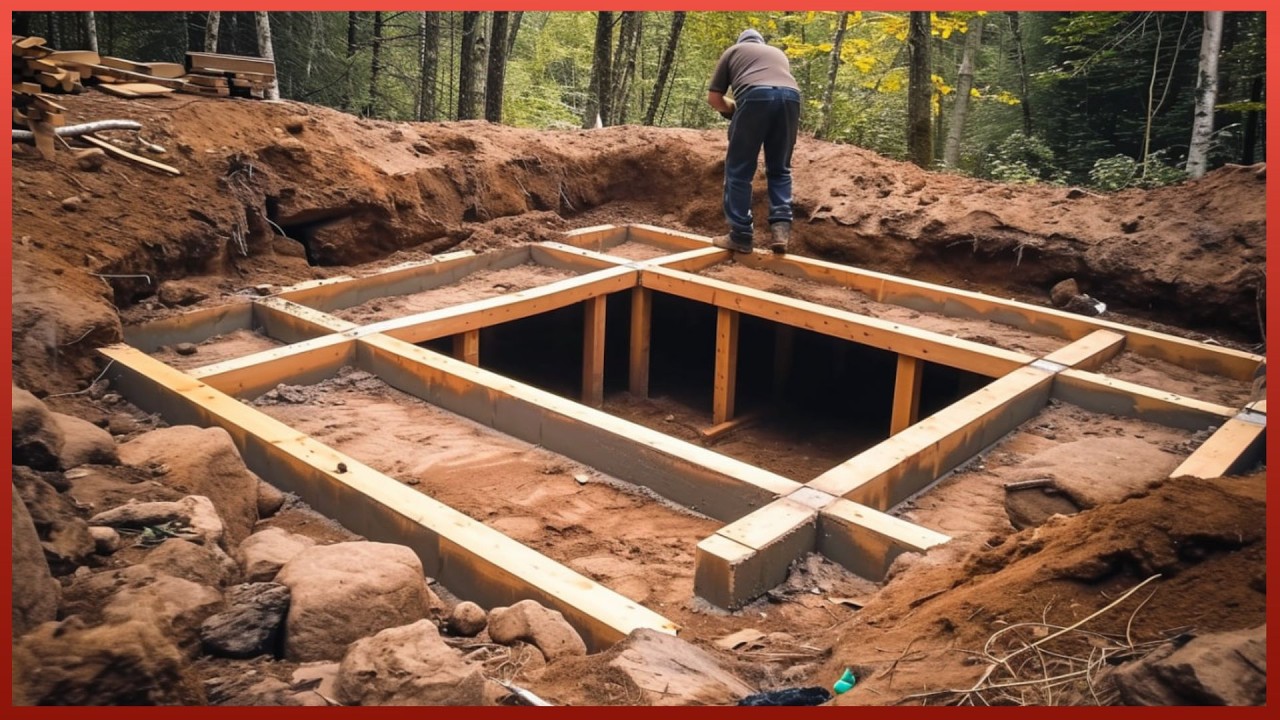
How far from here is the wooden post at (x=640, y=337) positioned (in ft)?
26.2

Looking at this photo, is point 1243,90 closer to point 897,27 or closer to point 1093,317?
point 897,27

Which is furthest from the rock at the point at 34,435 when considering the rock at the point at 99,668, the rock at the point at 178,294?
the rock at the point at 178,294

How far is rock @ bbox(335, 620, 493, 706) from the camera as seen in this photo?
7.88 feet

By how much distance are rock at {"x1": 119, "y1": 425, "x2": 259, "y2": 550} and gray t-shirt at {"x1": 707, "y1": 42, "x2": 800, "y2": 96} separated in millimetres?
4878

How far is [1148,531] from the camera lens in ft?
8.74

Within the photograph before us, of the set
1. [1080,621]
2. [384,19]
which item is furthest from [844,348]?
[384,19]

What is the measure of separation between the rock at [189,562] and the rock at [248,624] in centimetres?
9

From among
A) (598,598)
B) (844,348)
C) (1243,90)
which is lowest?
(844,348)

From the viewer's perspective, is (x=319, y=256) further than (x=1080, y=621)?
Yes

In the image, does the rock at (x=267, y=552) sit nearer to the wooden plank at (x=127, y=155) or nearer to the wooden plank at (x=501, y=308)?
the wooden plank at (x=501, y=308)

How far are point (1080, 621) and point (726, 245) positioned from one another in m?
6.15

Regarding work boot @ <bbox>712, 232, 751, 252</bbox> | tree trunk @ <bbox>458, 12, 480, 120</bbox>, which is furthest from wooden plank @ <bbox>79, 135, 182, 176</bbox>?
tree trunk @ <bbox>458, 12, 480, 120</bbox>

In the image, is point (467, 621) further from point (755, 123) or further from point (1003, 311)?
point (755, 123)

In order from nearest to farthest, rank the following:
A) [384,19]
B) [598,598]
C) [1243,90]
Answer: [598,598] → [1243,90] → [384,19]
